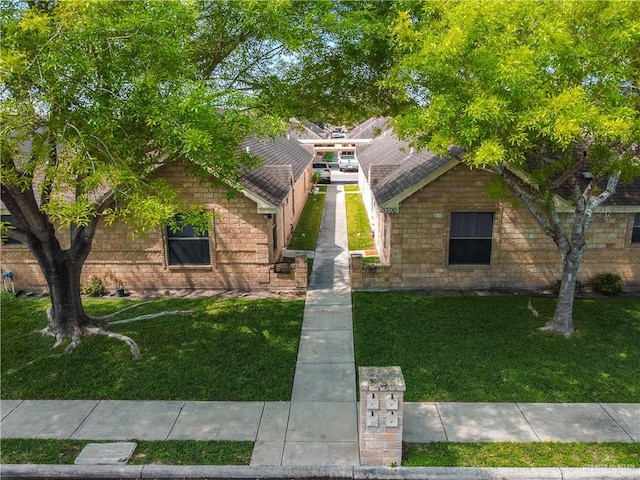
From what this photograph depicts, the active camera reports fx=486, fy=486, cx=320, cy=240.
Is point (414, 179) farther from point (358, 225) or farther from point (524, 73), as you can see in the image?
point (358, 225)

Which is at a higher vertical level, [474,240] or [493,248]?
[474,240]

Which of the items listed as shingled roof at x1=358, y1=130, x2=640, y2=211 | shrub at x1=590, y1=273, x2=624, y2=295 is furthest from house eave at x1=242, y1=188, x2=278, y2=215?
shrub at x1=590, y1=273, x2=624, y2=295

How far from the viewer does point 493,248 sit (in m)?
14.3

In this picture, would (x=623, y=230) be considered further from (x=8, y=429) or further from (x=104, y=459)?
(x=8, y=429)

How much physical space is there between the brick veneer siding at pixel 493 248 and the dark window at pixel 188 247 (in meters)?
4.48

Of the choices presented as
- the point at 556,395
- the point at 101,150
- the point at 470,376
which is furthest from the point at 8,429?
the point at 556,395

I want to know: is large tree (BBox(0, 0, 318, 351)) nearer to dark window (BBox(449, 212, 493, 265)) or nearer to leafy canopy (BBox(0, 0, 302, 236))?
leafy canopy (BBox(0, 0, 302, 236))

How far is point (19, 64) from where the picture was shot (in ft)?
22.2

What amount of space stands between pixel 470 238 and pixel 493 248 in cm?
72

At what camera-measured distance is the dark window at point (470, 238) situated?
46.9 ft

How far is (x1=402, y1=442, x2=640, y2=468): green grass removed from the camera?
7020 millimetres

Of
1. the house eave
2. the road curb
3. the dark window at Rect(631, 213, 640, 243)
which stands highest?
the house eave

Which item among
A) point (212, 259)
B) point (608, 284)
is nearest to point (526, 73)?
point (608, 284)

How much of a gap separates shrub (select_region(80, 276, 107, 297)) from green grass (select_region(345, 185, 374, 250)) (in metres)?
9.13
